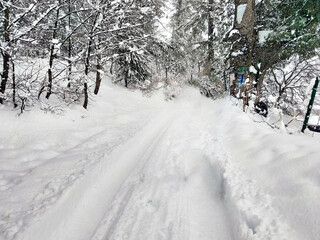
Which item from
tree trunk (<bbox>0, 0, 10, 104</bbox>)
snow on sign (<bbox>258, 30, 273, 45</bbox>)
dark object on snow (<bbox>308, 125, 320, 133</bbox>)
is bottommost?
A: dark object on snow (<bbox>308, 125, 320, 133</bbox>)

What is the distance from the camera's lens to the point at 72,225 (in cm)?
266

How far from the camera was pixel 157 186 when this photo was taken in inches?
139

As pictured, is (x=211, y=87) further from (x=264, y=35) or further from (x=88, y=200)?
(x=88, y=200)

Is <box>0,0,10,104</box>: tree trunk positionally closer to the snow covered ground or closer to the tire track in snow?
the snow covered ground

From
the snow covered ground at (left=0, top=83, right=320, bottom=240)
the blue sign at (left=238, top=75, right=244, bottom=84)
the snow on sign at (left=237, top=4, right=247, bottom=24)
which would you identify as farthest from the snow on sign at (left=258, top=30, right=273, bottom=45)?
the snow covered ground at (left=0, top=83, right=320, bottom=240)

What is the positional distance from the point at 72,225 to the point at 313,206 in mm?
2929

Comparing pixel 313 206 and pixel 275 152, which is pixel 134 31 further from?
pixel 313 206

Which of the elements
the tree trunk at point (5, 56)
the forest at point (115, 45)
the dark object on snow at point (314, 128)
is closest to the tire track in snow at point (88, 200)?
the forest at point (115, 45)

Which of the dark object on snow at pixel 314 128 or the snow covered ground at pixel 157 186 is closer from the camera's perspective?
the snow covered ground at pixel 157 186

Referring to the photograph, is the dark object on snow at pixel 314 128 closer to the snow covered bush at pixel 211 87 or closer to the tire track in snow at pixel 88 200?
the tire track in snow at pixel 88 200

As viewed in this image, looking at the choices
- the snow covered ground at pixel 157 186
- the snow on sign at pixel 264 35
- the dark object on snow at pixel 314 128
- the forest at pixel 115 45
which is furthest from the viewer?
the snow on sign at pixel 264 35

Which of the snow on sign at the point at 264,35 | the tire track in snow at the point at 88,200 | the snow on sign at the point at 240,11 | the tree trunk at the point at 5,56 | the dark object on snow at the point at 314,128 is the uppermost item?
the snow on sign at the point at 240,11

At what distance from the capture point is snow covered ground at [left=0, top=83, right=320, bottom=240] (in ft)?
8.00

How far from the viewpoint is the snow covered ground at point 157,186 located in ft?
8.00
